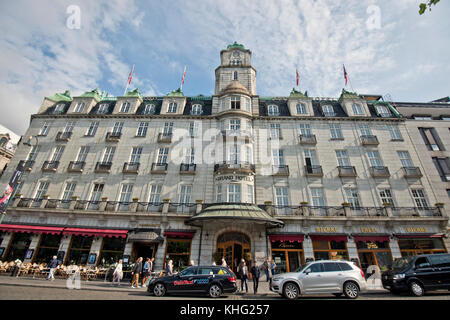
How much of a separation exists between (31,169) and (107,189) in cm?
994

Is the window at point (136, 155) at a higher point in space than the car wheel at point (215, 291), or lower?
higher

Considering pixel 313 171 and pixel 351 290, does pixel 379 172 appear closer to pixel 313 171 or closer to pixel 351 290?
pixel 313 171

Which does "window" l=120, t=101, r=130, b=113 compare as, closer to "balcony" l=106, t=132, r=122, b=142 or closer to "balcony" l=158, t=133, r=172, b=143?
"balcony" l=106, t=132, r=122, b=142

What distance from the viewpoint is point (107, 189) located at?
22.3 metres

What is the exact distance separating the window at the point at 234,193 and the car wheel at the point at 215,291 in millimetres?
10030

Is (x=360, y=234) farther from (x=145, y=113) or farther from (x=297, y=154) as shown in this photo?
(x=145, y=113)

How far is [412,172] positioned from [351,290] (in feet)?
61.6

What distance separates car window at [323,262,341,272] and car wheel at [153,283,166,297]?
28.1ft

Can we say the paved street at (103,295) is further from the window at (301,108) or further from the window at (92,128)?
the window at (301,108)

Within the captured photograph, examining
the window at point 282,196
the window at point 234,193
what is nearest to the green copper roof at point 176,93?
the window at point 234,193

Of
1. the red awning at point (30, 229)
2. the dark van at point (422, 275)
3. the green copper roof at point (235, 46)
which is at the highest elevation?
the green copper roof at point (235, 46)

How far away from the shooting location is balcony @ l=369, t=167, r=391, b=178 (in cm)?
2206

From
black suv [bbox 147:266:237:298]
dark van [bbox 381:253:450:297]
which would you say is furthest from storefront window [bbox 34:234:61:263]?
dark van [bbox 381:253:450:297]

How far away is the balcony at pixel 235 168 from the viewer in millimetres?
21250
